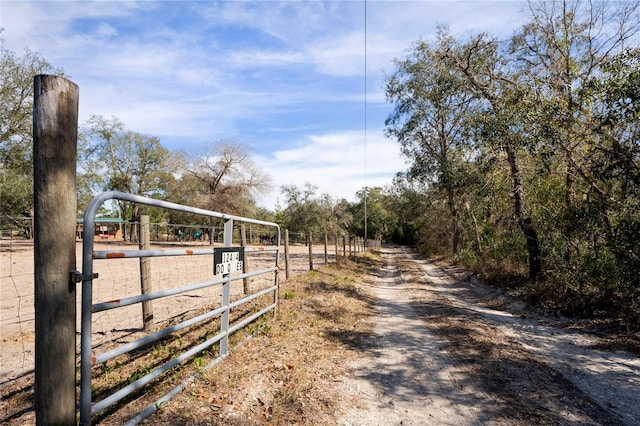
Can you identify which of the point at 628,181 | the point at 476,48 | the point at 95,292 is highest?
the point at 476,48

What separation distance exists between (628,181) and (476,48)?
6.45 meters

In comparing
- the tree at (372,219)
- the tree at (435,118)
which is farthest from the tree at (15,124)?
the tree at (372,219)

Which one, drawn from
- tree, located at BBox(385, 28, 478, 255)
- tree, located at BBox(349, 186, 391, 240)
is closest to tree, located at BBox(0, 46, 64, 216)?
tree, located at BBox(385, 28, 478, 255)

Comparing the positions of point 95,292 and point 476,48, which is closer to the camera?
point 95,292

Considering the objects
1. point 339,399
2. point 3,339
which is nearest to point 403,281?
point 339,399

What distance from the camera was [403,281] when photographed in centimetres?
1544

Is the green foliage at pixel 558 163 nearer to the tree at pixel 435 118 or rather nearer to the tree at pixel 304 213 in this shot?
the tree at pixel 435 118

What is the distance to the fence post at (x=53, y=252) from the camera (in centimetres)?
212

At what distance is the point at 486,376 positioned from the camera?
4.57m

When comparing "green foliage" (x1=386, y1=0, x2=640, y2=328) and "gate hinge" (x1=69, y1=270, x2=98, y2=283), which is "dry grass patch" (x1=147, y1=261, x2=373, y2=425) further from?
"green foliage" (x1=386, y1=0, x2=640, y2=328)

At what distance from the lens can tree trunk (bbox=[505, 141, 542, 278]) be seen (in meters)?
11.0

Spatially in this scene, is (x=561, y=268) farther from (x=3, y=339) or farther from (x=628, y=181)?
(x=3, y=339)

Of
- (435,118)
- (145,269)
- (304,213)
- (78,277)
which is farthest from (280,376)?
(304,213)

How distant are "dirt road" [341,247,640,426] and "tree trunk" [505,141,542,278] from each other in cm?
334
